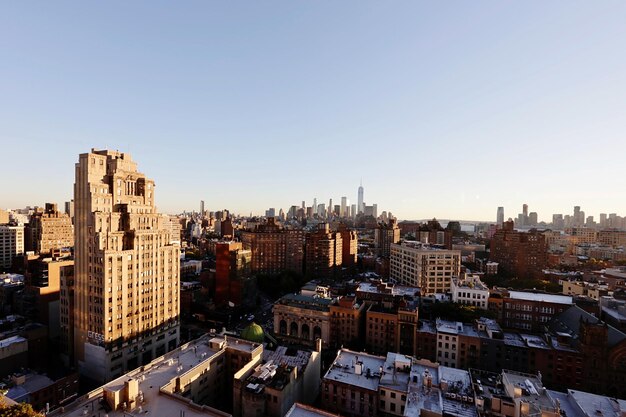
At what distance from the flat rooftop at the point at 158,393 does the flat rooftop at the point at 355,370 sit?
22.2m

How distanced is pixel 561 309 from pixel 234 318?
9852 centimetres

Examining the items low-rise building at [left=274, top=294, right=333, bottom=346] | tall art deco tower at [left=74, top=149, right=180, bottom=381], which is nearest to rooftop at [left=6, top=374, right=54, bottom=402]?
tall art deco tower at [left=74, top=149, right=180, bottom=381]

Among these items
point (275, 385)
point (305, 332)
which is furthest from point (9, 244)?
point (275, 385)

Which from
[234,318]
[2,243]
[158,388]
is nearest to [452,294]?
[234,318]

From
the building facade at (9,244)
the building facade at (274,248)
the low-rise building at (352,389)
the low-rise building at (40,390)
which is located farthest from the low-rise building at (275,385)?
the building facade at (9,244)

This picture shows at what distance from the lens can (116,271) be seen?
6488 centimetres

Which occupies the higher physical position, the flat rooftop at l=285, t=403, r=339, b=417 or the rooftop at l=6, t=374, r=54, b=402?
the flat rooftop at l=285, t=403, r=339, b=417

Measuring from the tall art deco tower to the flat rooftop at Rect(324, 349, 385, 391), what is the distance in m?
46.1

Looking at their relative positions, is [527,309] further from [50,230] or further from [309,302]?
[50,230]

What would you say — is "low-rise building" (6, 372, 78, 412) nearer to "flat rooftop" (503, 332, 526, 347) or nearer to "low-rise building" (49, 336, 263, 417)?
"low-rise building" (49, 336, 263, 417)

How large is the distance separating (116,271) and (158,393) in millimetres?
32654

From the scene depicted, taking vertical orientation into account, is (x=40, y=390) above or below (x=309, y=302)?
below

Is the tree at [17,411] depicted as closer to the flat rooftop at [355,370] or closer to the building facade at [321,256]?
the flat rooftop at [355,370]

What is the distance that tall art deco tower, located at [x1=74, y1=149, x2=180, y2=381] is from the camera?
63.8 metres
